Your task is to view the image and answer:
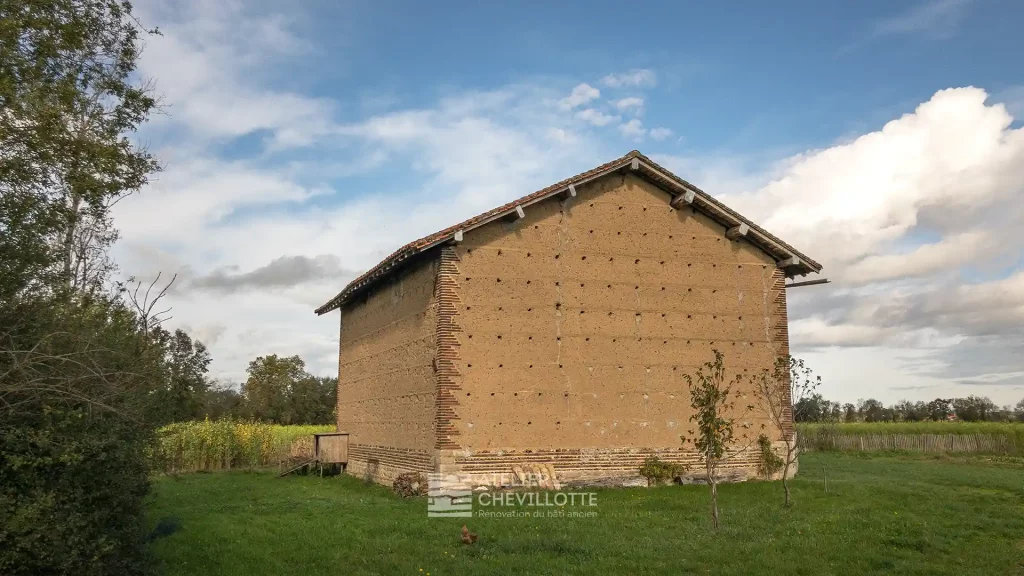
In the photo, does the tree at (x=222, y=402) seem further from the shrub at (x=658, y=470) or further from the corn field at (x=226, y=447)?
the shrub at (x=658, y=470)

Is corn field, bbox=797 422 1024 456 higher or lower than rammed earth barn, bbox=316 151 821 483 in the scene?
lower

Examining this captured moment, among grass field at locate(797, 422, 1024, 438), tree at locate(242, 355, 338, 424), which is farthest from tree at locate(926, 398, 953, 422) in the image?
tree at locate(242, 355, 338, 424)

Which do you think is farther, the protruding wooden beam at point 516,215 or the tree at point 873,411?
the tree at point 873,411

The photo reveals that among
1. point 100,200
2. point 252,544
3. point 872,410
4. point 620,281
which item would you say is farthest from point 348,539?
point 872,410

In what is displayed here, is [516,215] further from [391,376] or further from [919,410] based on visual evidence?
[919,410]

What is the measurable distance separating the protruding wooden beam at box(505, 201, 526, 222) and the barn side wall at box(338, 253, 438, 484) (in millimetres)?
2339

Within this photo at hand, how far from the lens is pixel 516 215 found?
19.8 meters

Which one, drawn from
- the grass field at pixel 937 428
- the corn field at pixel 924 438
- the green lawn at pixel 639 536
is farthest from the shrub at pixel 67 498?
the corn field at pixel 924 438

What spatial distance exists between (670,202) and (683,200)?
1.41 ft

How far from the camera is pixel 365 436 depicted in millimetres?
25094

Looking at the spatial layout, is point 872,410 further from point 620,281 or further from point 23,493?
point 23,493

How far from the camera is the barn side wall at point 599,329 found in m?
19.0

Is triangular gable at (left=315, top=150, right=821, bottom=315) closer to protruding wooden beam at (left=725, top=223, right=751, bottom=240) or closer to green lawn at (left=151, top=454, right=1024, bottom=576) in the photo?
protruding wooden beam at (left=725, top=223, right=751, bottom=240)

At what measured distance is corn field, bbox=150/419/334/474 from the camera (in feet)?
106
